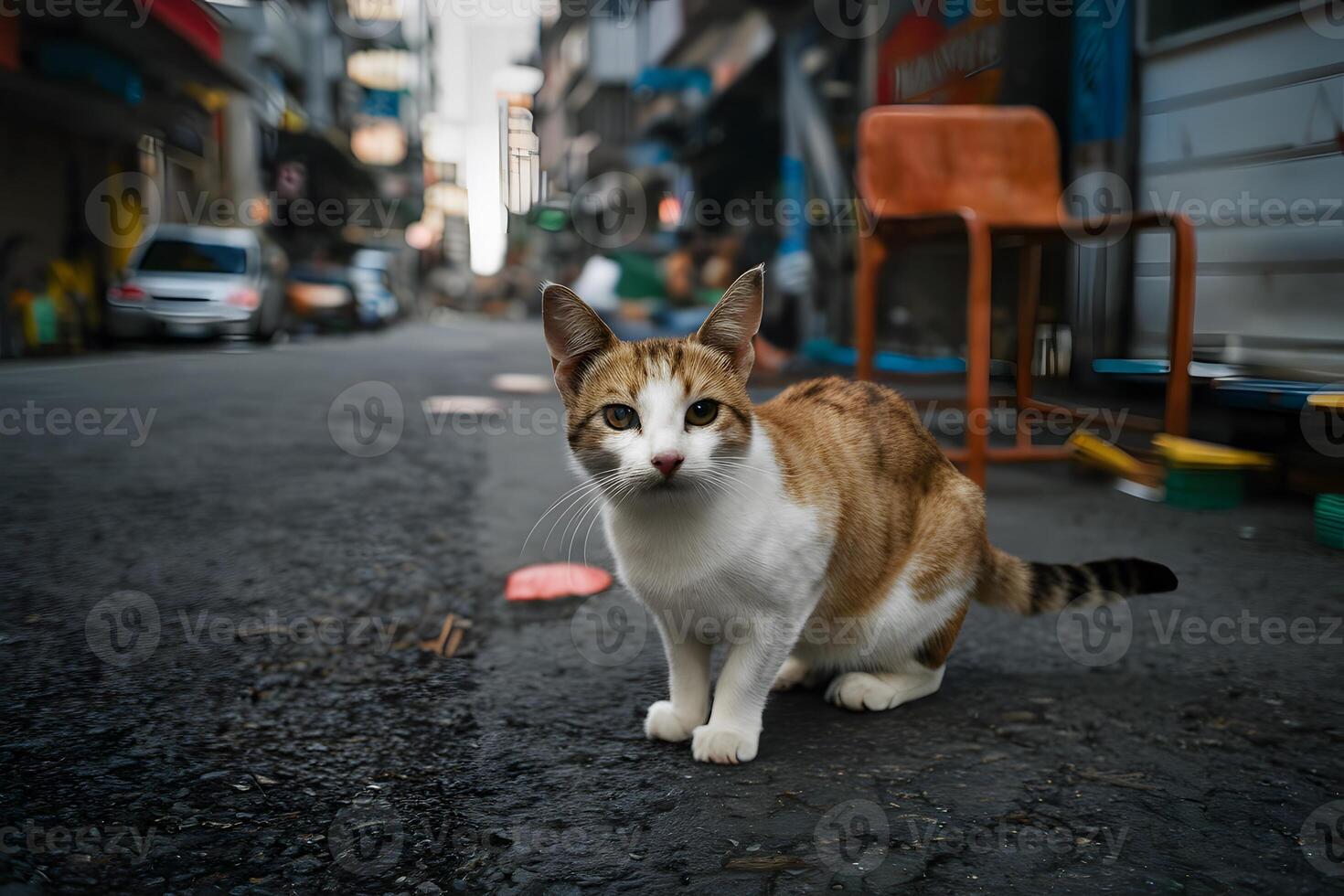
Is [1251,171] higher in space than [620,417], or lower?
higher

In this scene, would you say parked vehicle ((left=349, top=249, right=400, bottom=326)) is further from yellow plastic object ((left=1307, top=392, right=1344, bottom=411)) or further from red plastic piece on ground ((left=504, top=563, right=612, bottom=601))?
Answer: yellow plastic object ((left=1307, top=392, right=1344, bottom=411))

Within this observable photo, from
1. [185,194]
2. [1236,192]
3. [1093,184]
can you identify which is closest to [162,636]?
[1236,192]

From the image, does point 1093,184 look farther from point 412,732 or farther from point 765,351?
point 412,732

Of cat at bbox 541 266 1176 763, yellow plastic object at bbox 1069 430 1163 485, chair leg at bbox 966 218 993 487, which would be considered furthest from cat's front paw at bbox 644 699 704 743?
yellow plastic object at bbox 1069 430 1163 485

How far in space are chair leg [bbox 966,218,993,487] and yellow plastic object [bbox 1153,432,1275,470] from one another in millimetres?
670

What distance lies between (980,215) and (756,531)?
3.00 metres

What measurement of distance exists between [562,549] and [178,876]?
2169mm

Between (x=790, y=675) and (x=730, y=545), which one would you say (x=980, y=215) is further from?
(x=730, y=545)

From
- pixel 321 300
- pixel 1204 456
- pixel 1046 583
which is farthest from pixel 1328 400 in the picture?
pixel 321 300

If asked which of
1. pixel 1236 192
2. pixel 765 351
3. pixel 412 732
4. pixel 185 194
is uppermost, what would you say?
pixel 185 194

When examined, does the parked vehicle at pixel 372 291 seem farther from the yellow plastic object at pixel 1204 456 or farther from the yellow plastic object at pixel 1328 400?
the yellow plastic object at pixel 1328 400

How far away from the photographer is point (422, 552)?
3.49m

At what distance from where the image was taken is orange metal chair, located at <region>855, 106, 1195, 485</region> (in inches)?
153

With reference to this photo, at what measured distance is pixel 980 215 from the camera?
436 centimetres
